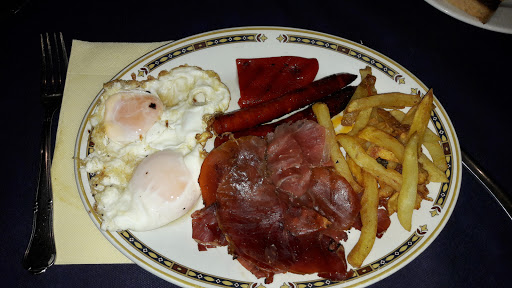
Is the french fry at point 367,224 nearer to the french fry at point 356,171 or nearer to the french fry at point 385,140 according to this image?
the french fry at point 356,171

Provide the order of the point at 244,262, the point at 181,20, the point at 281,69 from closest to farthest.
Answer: the point at 244,262 < the point at 281,69 < the point at 181,20

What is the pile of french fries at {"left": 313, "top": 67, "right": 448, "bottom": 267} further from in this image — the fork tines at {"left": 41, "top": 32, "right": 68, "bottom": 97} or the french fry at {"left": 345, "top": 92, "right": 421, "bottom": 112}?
the fork tines at {"left": 41, "top": 32, "right": 68, "bottom": 97}

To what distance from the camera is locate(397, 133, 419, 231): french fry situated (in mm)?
2283

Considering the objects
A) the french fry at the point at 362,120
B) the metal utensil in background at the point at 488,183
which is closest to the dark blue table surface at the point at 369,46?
the metal utensil in background at the point at 488,183

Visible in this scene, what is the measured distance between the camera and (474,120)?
3037 millimetres

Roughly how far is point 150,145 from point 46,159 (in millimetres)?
775

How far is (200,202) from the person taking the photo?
2.67 metres

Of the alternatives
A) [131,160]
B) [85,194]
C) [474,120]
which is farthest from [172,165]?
[474,120]

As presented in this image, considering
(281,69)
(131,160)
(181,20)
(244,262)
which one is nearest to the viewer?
(244,262)

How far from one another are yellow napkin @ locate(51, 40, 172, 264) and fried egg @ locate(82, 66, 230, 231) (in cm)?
19

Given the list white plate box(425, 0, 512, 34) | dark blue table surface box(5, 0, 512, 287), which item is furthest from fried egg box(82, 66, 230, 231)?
white plate box(425, 0, 512, 34)

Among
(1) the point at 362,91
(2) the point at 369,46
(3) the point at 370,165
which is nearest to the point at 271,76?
(1) the point at 362,91

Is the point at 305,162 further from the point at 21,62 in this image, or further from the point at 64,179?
the point at 21,62

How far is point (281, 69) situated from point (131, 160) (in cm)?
135
